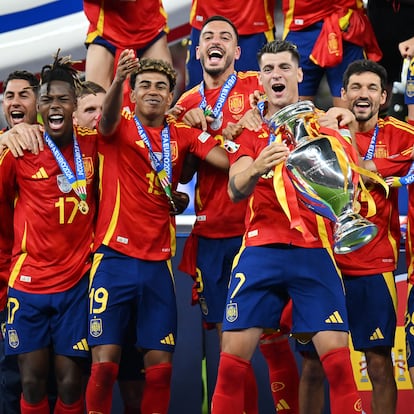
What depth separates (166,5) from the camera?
324 inches

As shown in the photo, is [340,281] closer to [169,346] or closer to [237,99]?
[169,346]

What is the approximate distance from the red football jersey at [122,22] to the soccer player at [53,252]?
107cm

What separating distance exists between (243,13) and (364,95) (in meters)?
1.42

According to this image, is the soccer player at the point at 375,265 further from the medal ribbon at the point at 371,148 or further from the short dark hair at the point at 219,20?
the short dark hair at the point at 219,20

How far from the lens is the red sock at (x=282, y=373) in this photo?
627 centimetres

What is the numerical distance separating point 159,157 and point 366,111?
3.93ft

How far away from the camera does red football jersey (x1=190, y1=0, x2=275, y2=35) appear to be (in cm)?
734

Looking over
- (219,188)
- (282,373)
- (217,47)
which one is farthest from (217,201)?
(282,373)

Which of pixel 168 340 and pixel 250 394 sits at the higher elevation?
pixel 168 340

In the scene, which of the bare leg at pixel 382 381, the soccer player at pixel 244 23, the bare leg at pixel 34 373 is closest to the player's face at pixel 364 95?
the soccer player at pixel 244 23

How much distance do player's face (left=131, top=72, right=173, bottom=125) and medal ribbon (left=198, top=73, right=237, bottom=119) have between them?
0.35 metres

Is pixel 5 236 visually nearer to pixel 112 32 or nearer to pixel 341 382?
pixel 112 32

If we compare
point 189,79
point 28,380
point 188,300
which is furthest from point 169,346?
point 189,79

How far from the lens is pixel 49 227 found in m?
6.15
